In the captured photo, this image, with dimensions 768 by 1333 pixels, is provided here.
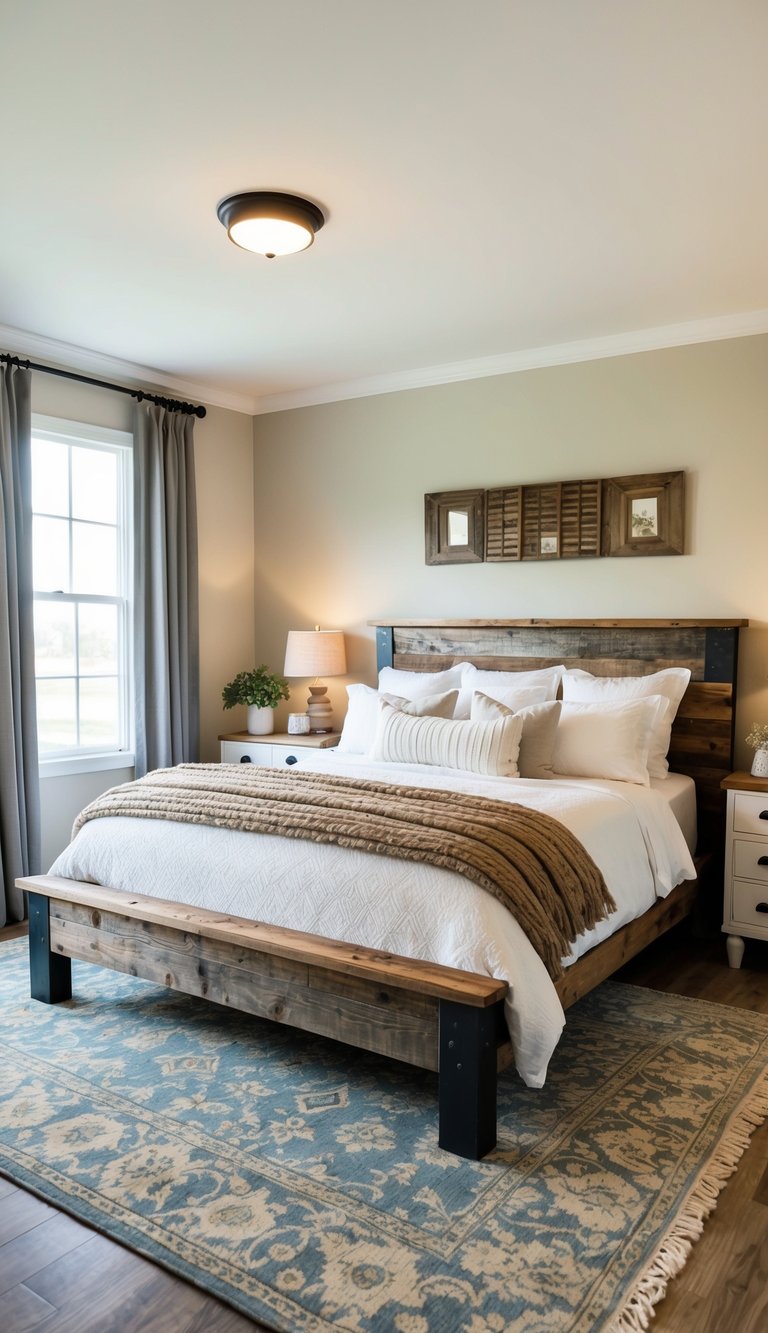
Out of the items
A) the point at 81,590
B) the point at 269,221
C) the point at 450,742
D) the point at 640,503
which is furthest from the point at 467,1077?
the point at 81,590

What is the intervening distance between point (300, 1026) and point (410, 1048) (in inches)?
14.5

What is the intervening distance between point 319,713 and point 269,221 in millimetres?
2776

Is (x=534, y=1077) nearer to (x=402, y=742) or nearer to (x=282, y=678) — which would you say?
(x=402, y=742)

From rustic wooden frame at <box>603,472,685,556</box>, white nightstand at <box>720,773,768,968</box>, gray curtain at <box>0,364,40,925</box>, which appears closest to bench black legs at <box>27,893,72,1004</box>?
gray curtain at <box>0,364,40,925</box>

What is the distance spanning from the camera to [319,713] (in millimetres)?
5199

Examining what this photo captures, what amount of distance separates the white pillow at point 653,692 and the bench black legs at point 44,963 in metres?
2.24

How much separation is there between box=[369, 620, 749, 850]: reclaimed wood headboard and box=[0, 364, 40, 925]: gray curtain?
1.98 m

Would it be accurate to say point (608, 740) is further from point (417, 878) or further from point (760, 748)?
point (417, 878)

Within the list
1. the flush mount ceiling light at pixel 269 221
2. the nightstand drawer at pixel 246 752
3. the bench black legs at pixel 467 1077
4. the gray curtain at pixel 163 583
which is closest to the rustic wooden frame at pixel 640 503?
the flush mount ceiling light at pixel 269 221

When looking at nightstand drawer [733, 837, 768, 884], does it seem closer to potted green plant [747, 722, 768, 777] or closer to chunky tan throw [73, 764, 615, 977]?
potted green plant [747, 722, 768, 777]

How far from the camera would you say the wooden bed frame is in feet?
7.37

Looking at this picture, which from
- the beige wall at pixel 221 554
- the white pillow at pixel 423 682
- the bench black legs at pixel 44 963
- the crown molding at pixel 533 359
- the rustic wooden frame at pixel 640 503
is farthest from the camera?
the beige wall at pixel 221 554

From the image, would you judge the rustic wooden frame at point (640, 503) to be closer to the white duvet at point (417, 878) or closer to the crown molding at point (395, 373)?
the crown molding at point (395, 373)

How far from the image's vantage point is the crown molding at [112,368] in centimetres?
434
